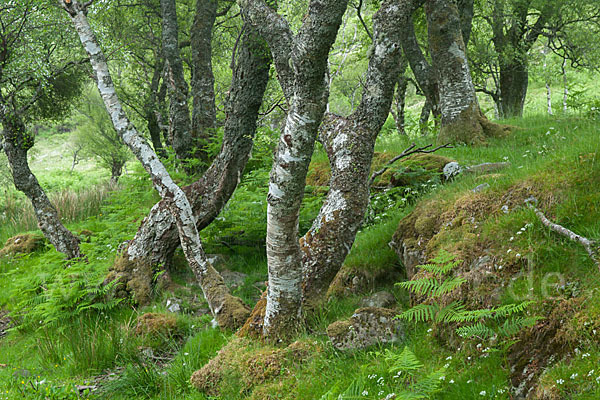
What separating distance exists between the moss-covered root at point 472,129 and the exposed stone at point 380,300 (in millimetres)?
4976

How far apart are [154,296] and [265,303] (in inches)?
144

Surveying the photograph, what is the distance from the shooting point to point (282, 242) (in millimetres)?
4766

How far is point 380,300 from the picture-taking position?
5.54m

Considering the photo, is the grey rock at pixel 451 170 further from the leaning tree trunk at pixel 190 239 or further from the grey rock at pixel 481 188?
the leaning tree trunk at pixel 190 239

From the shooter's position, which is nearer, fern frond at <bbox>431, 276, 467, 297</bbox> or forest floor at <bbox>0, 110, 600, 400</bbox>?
forest floor at <bbox>0, 110, 600, 400</bbox>

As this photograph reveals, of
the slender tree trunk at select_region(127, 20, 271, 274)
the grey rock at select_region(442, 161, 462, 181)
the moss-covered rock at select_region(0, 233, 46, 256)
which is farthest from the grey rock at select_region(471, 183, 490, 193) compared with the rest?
the moss-covered rock at select_region(0, 233, 46, 256)

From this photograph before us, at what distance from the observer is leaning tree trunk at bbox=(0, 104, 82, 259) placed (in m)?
10.5

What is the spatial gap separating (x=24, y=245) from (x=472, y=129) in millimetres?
12798

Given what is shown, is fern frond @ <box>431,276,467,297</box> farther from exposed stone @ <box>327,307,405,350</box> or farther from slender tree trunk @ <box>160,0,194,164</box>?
slender tree trunk @ <box>160,0,194,164</box>

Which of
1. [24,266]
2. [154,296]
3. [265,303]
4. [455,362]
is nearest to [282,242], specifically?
[265,303]

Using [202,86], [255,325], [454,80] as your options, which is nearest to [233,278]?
[255,325]

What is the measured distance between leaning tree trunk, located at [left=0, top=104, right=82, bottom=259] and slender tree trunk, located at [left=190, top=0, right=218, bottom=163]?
12.5 ft

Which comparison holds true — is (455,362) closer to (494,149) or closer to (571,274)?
(571,274)

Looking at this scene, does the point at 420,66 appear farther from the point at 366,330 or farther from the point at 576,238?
the point at 366,330
